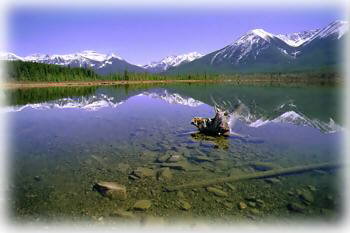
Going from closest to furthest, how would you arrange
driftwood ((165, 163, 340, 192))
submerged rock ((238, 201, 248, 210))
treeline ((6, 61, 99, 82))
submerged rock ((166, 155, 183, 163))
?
submerged rock ((238, 201, 248, 210)) < driftwood ((165, 163, 340, 192)) < submerged rock ((166, 155, 183, 163)) < treeline ((6, 61, 99, 82))

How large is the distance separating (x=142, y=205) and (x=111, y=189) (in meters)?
1.30

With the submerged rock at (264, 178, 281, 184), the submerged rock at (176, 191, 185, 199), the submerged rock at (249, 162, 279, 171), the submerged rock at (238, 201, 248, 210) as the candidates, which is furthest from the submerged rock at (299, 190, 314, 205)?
the submerged rock at (176, 191, 185, 199)

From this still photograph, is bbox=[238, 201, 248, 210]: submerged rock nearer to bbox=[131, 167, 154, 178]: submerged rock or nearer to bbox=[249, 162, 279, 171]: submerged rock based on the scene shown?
bbox=[249, 162, 279, 171]: submerged rock

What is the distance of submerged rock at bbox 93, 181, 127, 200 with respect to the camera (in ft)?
28.8

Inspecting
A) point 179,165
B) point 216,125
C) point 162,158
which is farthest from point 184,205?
point 216,125

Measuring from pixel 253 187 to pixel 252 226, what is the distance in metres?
2.40

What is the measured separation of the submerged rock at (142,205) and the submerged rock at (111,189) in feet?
1.90

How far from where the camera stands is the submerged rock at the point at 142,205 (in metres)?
8.08

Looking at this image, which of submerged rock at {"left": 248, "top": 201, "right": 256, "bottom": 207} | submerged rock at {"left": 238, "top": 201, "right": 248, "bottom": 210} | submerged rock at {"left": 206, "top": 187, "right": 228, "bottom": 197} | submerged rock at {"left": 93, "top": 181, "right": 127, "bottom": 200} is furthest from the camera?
submerged rock at {"left": 206, "top": 187, "right": 228, "bottom": 197}

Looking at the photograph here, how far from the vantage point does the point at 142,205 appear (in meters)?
8.23

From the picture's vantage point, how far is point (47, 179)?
10.4m

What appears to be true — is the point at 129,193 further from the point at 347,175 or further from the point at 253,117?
the point at 253,117

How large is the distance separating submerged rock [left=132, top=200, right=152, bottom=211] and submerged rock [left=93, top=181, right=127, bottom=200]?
58 centimetres

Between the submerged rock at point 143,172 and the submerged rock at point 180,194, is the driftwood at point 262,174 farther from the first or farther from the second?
the submerged rock at point 143,172
